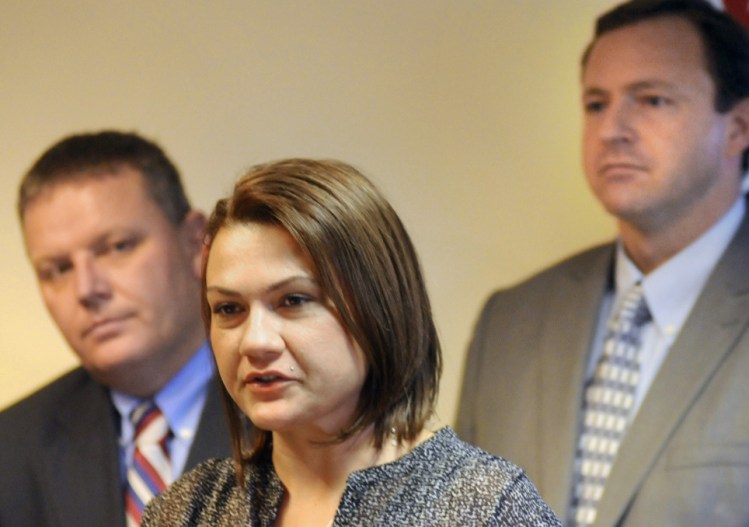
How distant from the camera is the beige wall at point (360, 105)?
178 centimetres

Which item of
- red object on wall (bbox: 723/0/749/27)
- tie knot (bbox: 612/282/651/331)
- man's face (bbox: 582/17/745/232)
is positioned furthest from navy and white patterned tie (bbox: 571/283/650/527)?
red object on wall (bbox: 723/0/749/27)

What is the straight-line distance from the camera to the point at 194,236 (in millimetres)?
1693

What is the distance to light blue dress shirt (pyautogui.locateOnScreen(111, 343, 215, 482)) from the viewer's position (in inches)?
64.4

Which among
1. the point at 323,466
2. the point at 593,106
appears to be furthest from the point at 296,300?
the point at 593,106

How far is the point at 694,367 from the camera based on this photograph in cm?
160

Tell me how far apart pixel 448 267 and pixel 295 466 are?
0.82m

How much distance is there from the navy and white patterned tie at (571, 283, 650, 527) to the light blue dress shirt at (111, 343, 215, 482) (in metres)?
0.59

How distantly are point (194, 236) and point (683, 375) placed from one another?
2.54 ft

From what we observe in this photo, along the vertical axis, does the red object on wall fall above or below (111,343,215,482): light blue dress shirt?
above

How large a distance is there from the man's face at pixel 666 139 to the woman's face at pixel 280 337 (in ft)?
2.59

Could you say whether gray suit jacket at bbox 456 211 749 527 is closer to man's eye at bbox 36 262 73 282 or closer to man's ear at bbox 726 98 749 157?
man's ear at bbox 726 98 749 157

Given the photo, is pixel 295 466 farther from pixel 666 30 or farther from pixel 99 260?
pixel 666 30

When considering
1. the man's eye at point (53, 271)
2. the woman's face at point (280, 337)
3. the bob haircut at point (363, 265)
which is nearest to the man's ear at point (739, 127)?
the bob haircut at point (363, 265)

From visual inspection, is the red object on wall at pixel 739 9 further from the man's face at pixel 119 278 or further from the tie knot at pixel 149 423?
the tie knot at pixel 149 423
